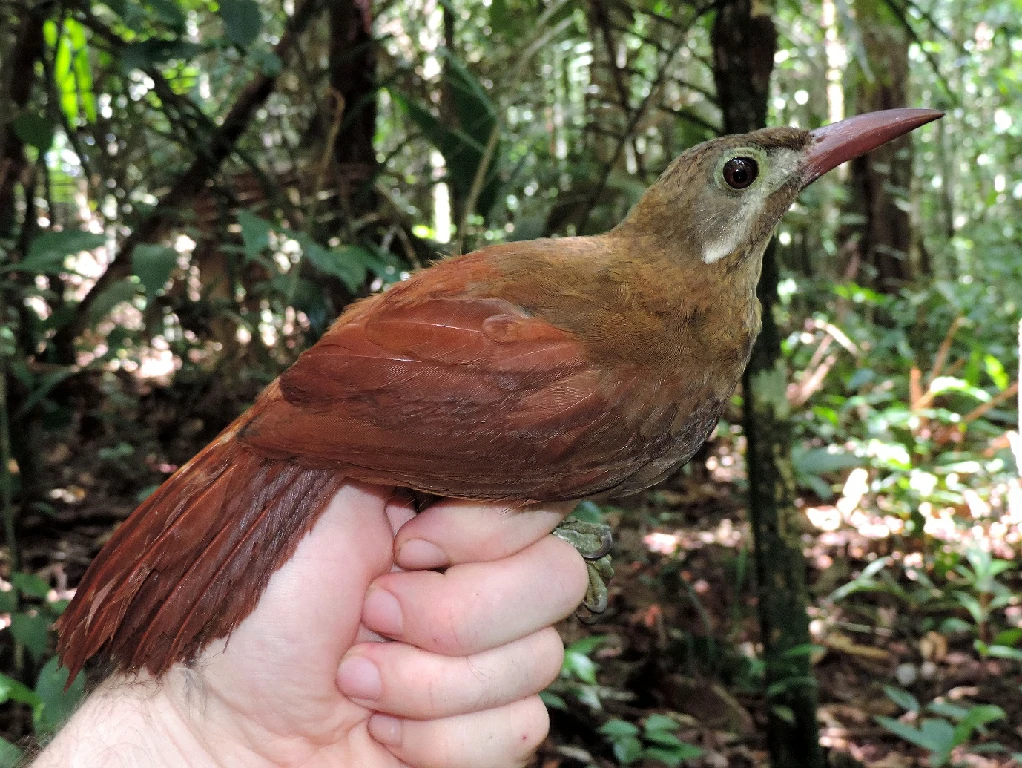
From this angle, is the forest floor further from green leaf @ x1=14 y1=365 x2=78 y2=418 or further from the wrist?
the wrist

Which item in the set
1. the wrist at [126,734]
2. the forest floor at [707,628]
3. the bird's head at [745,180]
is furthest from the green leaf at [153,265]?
the forest floor at [707,628]

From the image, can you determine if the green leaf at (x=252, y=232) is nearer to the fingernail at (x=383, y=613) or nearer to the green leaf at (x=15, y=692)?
the fingernail at (x=383, y=613)

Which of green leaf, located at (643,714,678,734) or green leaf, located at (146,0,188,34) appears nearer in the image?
green leaf, located at (146,0,188,34)

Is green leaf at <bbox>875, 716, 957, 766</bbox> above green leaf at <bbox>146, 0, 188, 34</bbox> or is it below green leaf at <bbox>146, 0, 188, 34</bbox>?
below

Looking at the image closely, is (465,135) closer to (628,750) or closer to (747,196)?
(747,196)

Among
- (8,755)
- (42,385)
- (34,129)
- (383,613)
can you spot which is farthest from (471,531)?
(42,385)

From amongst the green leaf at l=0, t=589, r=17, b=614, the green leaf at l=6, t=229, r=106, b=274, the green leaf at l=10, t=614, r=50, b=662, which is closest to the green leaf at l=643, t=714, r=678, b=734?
the green leaf at l=10, t=614, r=50, b=662

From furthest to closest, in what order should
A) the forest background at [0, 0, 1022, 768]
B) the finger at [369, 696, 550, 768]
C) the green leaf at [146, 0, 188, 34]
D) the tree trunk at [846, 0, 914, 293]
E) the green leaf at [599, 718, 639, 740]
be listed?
the tree trunk at [846, 0, 914, 293], the green leaf at [599, 718, 639, 740], the forest background at [0, 0, 1022, 768], the green leaf at [146, 0, 188, 34], the finger at [369, 696, 550, 768]
